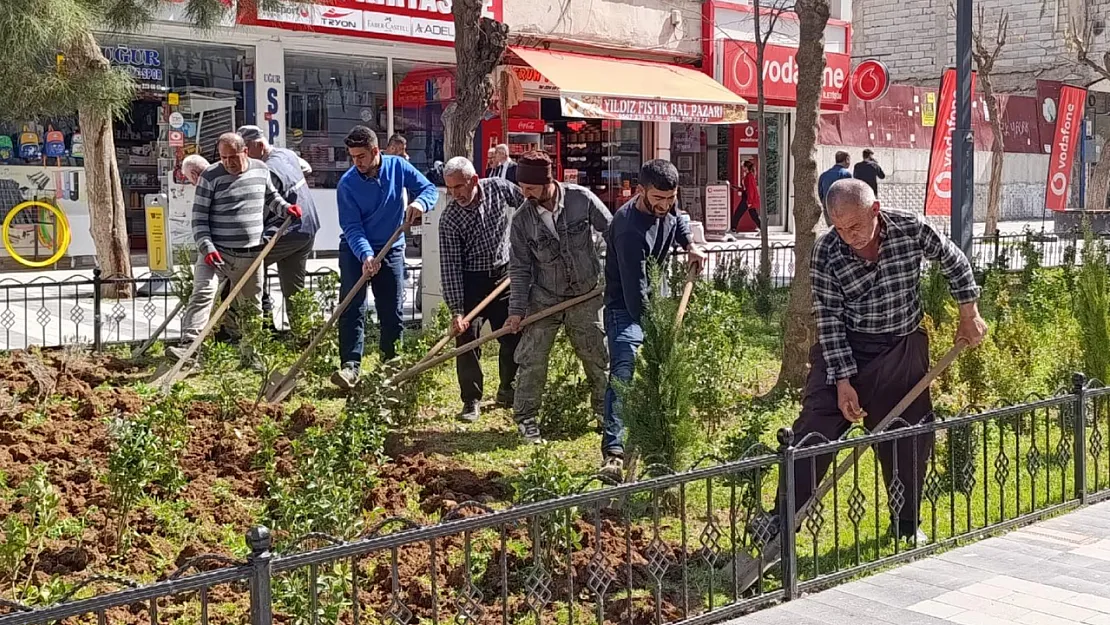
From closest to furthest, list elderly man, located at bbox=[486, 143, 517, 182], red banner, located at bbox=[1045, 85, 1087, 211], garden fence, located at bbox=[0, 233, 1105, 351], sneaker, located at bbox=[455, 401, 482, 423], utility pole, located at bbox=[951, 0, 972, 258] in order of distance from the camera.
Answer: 1. sneaker, located at bbox=[455, 401, 482, 423]
2. garden fence, located at bbox=[0, 233, 1105, 351]
3. utility pole, located at bbox=[951, 0, 972, 258]
4. elderly man, located at bbox=[486, 143, 517, 182]
5. red banner, located at bbox=[1045, 85, 1087, 211]

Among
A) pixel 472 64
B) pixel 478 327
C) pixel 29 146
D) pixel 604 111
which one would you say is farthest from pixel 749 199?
pixel 478 327

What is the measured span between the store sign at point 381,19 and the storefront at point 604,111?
1324 mm

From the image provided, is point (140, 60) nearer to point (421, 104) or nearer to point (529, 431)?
point (421, 104)

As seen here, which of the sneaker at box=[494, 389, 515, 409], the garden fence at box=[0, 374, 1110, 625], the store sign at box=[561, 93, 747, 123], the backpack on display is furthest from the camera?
the store sign at box=[561, 93, 747, 123]

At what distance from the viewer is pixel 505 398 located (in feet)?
27.3

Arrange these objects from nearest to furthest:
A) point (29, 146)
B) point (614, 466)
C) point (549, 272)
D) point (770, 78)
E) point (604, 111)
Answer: point (614, 466) < point (549, 272) < point (29, 146) < point (604, 111) < point (770, 78)

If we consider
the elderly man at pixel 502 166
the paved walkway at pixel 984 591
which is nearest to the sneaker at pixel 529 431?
the paved walkway at pixel 984 591

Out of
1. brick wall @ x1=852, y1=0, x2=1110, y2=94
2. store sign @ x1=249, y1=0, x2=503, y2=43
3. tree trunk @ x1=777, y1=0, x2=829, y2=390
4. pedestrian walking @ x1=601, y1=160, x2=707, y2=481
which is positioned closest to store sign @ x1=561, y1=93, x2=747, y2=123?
store sign @ x1=249, y1=0, x2=503, y2=43

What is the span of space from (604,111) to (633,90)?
950 mm

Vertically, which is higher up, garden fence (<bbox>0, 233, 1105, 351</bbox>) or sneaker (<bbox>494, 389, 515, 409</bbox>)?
garden fence (<bbox>0, 233, 1105, 351</bbox>)

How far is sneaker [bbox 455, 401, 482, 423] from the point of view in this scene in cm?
785

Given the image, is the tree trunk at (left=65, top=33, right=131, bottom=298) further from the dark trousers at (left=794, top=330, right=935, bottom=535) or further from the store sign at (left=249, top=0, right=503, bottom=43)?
the dark trousers at (left=794, top=330, right=935, bottom=535)

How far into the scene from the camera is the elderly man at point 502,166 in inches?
458

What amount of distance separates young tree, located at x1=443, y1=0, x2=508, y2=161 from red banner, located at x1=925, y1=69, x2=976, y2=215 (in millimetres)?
6851
